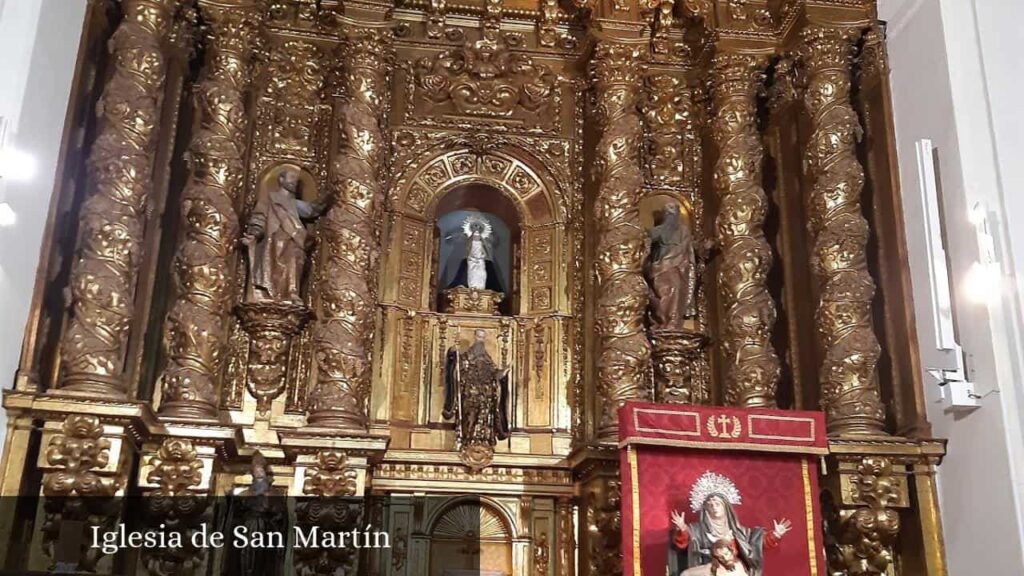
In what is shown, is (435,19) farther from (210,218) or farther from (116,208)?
(116,208)

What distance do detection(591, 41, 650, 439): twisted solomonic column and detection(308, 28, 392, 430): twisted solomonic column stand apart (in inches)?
90.6

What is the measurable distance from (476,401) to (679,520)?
9.41 feet

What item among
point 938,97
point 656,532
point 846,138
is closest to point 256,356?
point 656,532

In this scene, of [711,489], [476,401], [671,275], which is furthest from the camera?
[671,275]

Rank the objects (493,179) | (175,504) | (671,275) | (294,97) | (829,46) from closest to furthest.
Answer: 1. (175,504)
2. (671,275)
3. (829,46)
4. (294,97)
5. (493,179)

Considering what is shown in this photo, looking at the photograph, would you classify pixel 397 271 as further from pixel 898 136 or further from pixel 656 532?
pixel 898 136

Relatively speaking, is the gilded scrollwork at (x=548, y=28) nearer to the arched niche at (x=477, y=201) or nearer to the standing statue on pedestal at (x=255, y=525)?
the arched niche at (x=477, y=201)

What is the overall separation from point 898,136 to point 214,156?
684cm

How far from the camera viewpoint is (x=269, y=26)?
11375 millimetres

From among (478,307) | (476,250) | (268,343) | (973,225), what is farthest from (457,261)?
(973,225)

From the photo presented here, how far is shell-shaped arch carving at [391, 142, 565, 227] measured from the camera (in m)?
11.2

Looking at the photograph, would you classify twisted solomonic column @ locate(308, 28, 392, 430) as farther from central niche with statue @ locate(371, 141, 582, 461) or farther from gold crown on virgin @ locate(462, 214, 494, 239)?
gold crown on virgin @ locate(462, 214, 494, 239)

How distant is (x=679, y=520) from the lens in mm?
8062

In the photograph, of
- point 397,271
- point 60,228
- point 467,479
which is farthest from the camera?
point 397,271
